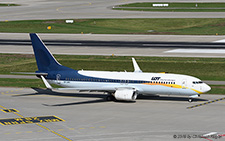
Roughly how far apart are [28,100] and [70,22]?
3679 inches

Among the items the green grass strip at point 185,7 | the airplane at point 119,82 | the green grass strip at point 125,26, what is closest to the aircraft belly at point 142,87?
the airplane at point 119,82

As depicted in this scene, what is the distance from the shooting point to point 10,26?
529 feet

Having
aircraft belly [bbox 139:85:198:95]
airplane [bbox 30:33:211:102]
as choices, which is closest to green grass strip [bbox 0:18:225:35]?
airplane [bbox 30:33:211:102]

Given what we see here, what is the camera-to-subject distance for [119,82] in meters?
69.3

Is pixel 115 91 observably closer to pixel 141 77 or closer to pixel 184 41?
pixel 141 77

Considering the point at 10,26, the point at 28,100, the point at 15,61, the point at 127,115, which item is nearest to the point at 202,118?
the point at 127,115

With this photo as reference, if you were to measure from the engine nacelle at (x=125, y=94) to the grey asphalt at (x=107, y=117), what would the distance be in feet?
3.03

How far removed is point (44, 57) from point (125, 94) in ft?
49.1

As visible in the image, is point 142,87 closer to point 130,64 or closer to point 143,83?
point 143,83

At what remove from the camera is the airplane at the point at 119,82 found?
66.5 m

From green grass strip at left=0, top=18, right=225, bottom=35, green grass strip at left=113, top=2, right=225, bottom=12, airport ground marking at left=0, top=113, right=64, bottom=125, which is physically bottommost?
airport ground marking at left=0, top=113, right=64, bottom=125

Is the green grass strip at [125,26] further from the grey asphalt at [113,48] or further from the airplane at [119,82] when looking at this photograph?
the airplane at [119,82]

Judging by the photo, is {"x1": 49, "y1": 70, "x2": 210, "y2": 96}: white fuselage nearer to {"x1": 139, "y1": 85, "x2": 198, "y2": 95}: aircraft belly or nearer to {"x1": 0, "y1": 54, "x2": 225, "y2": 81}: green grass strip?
{"x1": 139, "y1": 85, "x2": 198, "y2": 95}: aircraft belly

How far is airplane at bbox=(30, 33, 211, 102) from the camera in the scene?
66500mm
